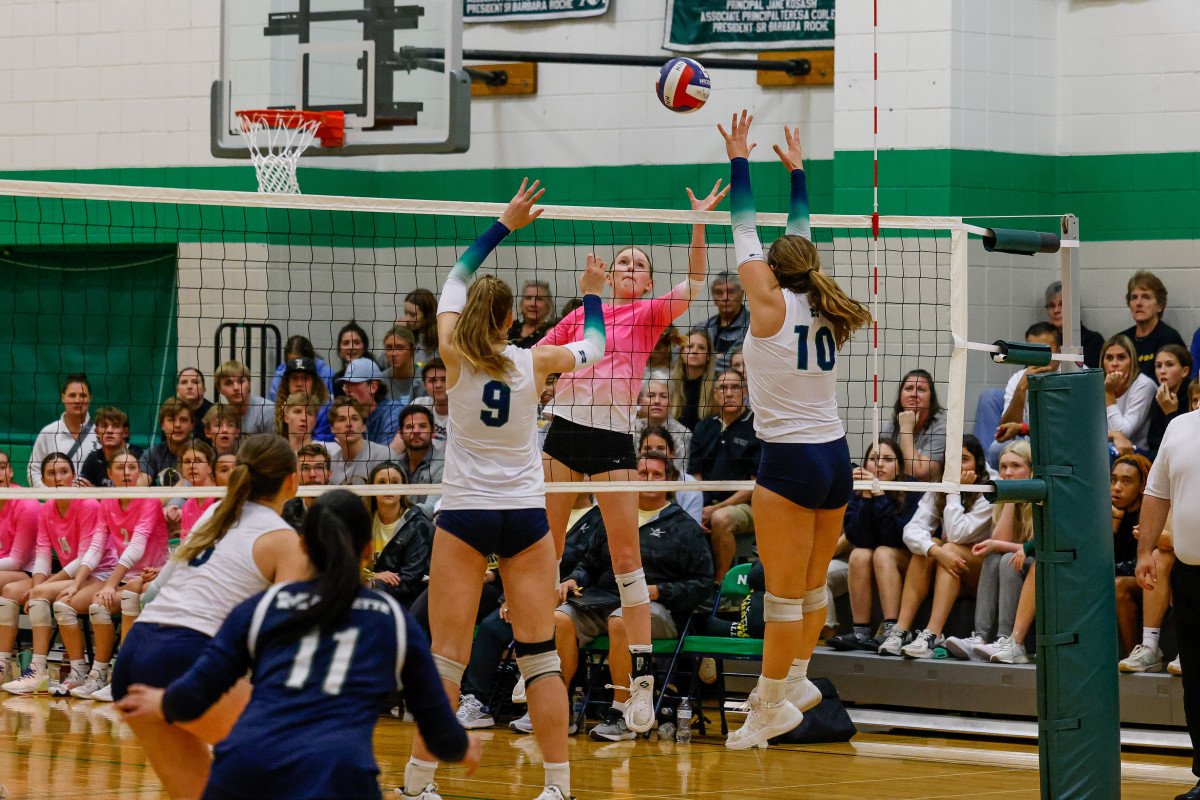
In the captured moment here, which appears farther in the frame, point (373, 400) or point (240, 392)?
point (373, 400)

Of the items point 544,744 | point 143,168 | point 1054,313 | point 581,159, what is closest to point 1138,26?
point 1054,313

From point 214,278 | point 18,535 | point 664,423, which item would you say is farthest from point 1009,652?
point 214,278

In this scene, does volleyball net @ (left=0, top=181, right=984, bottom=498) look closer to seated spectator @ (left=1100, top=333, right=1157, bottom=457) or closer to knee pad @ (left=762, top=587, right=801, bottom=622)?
seated spectator @ (left=1100, top=333, right=1157, bottom=457)

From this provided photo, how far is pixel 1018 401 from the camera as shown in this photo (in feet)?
27.7

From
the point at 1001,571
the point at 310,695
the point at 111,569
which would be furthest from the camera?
the point at 111,569

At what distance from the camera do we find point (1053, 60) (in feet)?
32.8

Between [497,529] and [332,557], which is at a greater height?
[332,557]

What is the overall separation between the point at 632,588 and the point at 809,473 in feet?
4.84

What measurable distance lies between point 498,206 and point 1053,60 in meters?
4.95

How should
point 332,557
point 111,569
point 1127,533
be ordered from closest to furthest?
1. point 332,557
2. point 1127,533
3. point 111,569

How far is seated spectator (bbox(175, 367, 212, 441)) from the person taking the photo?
33.8 ft

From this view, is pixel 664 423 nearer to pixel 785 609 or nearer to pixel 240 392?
pixel 240 392

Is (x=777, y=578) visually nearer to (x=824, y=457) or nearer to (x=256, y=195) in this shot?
(x=824, y=457)

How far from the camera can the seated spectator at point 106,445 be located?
382 inches
